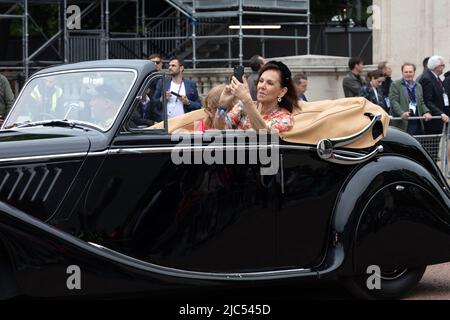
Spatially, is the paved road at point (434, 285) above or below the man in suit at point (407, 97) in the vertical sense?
below

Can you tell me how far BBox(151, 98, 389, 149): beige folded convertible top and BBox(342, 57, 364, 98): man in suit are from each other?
746 cm

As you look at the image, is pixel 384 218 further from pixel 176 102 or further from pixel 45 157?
pixel 176 102

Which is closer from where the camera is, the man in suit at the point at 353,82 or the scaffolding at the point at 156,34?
the man in suit at the point at 353,82

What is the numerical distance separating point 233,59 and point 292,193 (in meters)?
16.8

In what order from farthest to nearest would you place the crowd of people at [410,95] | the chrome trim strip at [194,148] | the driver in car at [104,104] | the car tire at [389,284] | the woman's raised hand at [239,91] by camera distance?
1. the crowd of people at [410,95]
2. the car tire at [389,284]
3. the woman's raised hand at [239,91]
4. the driver in car at [104,104]
5. the chrome trim strip at [194,148]

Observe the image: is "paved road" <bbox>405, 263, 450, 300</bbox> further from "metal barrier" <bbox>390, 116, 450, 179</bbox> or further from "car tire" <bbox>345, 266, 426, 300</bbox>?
"metal barrier" <bbox>390, 116, 450, 179</bbox>

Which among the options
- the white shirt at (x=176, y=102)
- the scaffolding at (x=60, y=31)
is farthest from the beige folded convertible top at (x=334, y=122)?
the scaffolding at (x=60, y=31)

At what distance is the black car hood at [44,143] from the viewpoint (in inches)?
276

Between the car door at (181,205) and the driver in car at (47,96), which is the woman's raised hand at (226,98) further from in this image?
the driver in car at (47,96)

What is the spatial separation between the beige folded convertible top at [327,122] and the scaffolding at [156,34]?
13989 millimetres

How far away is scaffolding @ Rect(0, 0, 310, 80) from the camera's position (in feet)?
77.0

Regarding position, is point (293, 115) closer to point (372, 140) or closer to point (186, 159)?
point (372, 140)

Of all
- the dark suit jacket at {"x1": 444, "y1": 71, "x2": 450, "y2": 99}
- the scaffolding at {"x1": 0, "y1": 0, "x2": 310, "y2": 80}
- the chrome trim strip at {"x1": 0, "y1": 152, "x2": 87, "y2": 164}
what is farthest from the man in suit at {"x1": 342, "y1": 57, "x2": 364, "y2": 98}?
the chrome trim strip at {"x1": 0, "y1": 152, "x2": 87, "y2": 164}

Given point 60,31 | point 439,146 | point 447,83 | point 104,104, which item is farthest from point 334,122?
point 60,31
